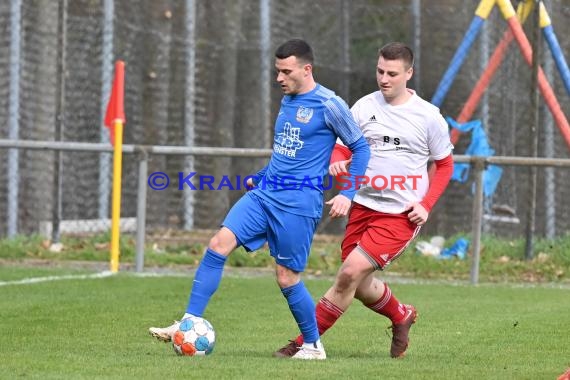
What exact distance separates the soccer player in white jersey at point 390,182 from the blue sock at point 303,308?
31 cm

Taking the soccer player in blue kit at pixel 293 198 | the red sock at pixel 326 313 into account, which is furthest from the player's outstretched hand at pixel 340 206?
the red sock at pixel 326 313

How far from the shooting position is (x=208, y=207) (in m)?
15.8

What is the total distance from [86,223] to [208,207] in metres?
1.43

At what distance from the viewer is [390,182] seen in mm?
7934

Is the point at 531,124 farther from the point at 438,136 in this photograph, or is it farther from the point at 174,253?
the point at 438,136

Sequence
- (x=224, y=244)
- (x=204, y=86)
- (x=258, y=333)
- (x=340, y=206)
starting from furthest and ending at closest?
(x=204, y=86) < (x=258, y=333) < (x=224, y=244) < (x=340, y=206)

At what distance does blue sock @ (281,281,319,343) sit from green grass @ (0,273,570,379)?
218 millimetres

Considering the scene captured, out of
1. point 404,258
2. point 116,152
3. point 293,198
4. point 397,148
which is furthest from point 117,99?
point 293,198

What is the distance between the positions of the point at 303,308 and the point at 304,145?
34.3 inches

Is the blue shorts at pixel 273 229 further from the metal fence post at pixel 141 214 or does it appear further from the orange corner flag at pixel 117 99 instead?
the metal fence post at pixel 141 214

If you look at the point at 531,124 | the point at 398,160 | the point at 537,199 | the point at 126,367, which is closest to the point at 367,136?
the point at 398,160

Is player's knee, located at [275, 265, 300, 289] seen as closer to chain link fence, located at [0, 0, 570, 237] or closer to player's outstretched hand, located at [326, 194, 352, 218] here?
player's outstretched hand, located at [326, 194, 352, 218]

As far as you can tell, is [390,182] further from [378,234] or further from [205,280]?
[205,280]

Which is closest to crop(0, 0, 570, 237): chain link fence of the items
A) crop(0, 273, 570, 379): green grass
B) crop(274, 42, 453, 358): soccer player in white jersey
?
crop(0, 273, 570, 379): green grass
